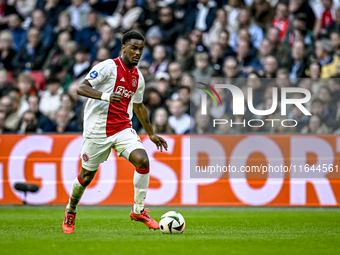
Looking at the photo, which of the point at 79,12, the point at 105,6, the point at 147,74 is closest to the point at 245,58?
the point at 147,74

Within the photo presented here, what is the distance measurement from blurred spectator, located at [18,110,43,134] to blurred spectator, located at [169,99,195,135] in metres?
2.92

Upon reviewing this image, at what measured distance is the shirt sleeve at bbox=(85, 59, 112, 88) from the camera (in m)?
6.40

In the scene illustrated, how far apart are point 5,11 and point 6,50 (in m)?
1.42

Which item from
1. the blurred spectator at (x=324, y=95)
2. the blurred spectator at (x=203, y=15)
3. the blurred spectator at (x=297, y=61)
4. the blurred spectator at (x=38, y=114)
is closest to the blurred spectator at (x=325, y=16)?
the blurred spectator at (x=297, y=61)

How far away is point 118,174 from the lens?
1085 cm

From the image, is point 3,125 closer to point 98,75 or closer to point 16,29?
point 16,29

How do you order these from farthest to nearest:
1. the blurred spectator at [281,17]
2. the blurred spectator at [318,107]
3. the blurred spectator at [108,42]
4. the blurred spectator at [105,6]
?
the blurred spectator at [105,6] → the blurred spectator at [108,42] → the blurred spectator at [281,17] → the blurred spectator at [318,107]

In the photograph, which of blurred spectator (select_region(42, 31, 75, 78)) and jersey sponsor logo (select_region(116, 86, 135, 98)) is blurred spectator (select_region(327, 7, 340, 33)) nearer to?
A: blurred spectator (select_region(42, 31, 75, 78))

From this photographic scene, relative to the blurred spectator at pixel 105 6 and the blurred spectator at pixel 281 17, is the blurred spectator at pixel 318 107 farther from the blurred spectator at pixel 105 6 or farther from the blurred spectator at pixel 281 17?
the blurred spectator at pixel 105 6

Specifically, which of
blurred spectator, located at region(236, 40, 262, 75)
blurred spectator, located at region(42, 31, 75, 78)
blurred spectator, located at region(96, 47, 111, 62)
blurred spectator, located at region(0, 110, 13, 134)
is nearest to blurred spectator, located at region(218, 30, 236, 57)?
blurred spectator, located at region(236, 40, 262, 75)

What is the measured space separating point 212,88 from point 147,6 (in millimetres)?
3585

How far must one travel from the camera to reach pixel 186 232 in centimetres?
686

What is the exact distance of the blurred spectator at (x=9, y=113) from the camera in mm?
12079

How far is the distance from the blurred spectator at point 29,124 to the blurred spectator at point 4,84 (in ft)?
4.11
